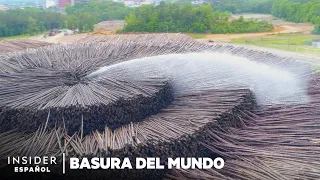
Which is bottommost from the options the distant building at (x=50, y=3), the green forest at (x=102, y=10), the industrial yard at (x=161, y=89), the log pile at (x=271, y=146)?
the log pile at (x=271, y=146)

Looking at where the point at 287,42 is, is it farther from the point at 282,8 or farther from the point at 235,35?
the point at 235,35

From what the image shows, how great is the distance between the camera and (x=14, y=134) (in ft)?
9.18

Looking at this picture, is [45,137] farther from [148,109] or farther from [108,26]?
[108,26]

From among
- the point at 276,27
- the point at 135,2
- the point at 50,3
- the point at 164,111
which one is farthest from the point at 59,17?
the point at 276,27

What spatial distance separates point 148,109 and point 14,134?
3.34 ft

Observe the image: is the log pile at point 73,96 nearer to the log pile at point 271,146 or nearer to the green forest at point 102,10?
the green forest at point 102,10

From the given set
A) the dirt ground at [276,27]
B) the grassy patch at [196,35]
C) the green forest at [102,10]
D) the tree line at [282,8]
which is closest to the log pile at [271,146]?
the dirt ground at [276,27]

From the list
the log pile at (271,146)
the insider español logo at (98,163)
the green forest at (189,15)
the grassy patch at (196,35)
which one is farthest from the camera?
the grassy patch at (196,35)

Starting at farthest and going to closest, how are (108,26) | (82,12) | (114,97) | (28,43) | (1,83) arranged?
1. (28,43)
2. (108,26)
3. (82,12)
4. (1,83)
5. (114,97)

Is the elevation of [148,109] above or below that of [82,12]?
below

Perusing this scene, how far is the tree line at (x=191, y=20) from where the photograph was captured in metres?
3.68

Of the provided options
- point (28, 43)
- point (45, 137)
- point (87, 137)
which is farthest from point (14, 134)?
point (28, 43)

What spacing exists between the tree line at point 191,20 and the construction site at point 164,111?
33cm

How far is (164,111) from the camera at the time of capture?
3148 mm
